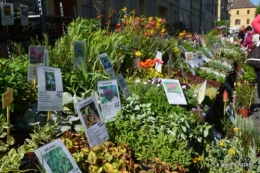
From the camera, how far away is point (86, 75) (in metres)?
2.67

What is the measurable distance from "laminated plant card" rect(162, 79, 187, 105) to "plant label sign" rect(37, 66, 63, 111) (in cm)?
111

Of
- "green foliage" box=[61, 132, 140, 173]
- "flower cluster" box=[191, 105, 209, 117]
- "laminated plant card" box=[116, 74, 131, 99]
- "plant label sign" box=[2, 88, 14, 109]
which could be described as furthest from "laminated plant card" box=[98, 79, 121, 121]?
"flower cluster" box=[191, 105, 209, 117]

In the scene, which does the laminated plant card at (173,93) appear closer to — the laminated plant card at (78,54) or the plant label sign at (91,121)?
the laminated plant card at (78,54)

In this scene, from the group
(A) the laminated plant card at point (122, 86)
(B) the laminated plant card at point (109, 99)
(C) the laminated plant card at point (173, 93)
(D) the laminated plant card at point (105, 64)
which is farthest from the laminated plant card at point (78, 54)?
(C) the laminated plant card at point (173, 93)

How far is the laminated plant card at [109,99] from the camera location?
2.28m

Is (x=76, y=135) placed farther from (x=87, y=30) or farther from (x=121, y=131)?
(x=87, y=30)

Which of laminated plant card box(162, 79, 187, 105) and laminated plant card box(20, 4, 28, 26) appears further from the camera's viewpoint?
laminated plant card box(20, 4, 28, 26)

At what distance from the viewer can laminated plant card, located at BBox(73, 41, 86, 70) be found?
276 centimetres

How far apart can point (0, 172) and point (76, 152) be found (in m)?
0.49

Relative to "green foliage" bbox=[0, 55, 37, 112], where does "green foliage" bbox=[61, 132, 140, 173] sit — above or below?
below

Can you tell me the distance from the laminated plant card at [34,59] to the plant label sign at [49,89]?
39 centimetres

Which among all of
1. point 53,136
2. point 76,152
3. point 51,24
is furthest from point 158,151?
point 51,24

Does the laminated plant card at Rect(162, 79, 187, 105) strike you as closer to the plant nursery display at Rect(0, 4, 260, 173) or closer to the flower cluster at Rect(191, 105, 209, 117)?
the plant nursery display at Rect(0, 4, 260, 173)

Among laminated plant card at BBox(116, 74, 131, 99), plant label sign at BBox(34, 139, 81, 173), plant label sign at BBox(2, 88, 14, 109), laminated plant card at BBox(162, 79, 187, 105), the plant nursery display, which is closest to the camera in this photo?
plant label sign at BBox(34, 139, 81, 173)
